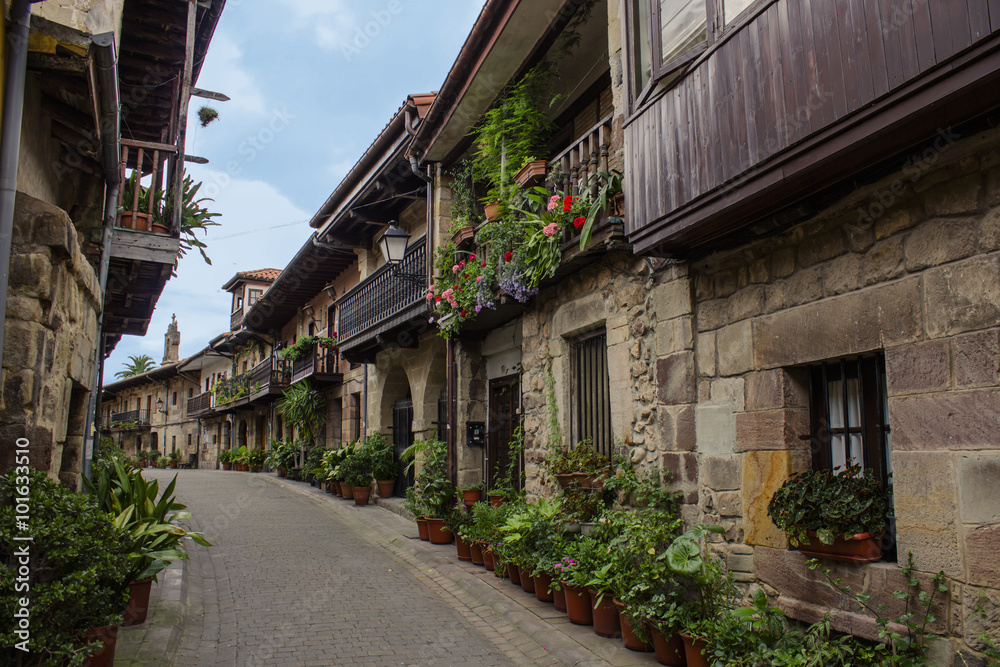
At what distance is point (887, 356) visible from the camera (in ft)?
12.6

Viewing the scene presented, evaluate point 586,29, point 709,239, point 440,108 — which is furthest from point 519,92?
point 709,239

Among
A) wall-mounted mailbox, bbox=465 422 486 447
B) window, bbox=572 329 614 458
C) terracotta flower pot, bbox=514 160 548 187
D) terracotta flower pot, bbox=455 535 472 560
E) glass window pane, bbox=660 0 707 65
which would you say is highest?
glass window pane, bbox=660 0 707 65

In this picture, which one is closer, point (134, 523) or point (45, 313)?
point (45, 313)

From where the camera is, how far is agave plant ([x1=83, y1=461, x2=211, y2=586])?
200 inches

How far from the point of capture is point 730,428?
16.4ft

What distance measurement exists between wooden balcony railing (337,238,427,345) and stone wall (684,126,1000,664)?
6.23 metres

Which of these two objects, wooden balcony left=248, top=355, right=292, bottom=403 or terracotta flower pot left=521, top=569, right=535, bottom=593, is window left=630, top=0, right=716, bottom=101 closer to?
terracotta flower pot left=521, top=569, right=535, bottom=593

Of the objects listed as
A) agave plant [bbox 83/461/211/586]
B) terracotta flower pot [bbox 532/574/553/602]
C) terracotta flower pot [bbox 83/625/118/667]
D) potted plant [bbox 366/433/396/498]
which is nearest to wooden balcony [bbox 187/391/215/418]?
potted plant [bbox 366/433/396/498]

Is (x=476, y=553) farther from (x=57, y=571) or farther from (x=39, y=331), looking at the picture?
(x=39, y=331)

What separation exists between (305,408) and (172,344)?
26.6m

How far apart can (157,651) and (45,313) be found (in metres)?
2.26

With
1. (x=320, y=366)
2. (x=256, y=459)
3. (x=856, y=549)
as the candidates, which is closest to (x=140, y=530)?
(x=856, y=549)

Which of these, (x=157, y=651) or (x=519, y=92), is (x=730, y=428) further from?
(x=519, y=92)

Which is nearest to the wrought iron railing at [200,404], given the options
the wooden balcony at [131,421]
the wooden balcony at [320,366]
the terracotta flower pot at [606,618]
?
the wooden balcony at [131,421]
